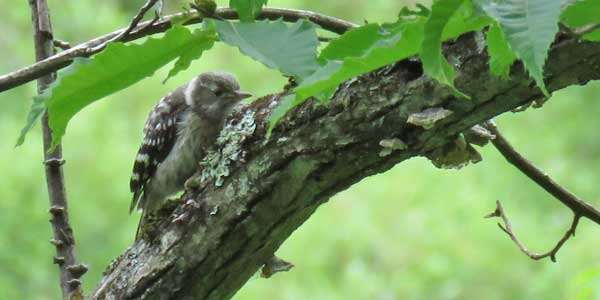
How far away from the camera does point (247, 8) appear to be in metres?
1.59

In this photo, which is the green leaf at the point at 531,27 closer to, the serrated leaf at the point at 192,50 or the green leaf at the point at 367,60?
the green leaf at the point at 367,60

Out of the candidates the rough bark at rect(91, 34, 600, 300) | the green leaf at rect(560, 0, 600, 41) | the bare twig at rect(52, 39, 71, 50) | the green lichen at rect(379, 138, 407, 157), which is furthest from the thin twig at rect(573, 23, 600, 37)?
the bare twig at rect(52, 39, 71, 50)

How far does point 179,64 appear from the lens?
1.59 meters

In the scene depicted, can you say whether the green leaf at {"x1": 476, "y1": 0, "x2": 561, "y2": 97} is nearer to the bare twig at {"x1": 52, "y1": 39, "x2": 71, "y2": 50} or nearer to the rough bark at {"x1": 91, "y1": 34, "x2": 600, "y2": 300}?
the rough bark at {"x1": 91, "y1": 34, "x2": 600, "y2": 300}

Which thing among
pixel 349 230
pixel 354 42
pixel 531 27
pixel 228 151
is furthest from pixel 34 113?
pixel 349 230

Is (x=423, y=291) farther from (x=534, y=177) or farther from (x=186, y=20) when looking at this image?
(x=186, y=20)

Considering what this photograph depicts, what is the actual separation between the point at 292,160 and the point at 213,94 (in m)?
1.98

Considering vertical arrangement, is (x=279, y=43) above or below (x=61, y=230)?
below

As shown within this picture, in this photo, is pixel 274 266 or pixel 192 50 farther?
pixel 274 266

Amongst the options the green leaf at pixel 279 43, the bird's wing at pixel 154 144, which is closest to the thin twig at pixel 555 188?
the green leaf at pixel 279 43

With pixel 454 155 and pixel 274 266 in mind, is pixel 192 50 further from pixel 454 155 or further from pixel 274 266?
pixel 274 266

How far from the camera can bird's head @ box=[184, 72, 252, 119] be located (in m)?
3.95

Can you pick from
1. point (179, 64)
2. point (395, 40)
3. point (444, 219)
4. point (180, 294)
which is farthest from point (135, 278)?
point (444, 219)

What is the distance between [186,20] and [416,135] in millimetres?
541
